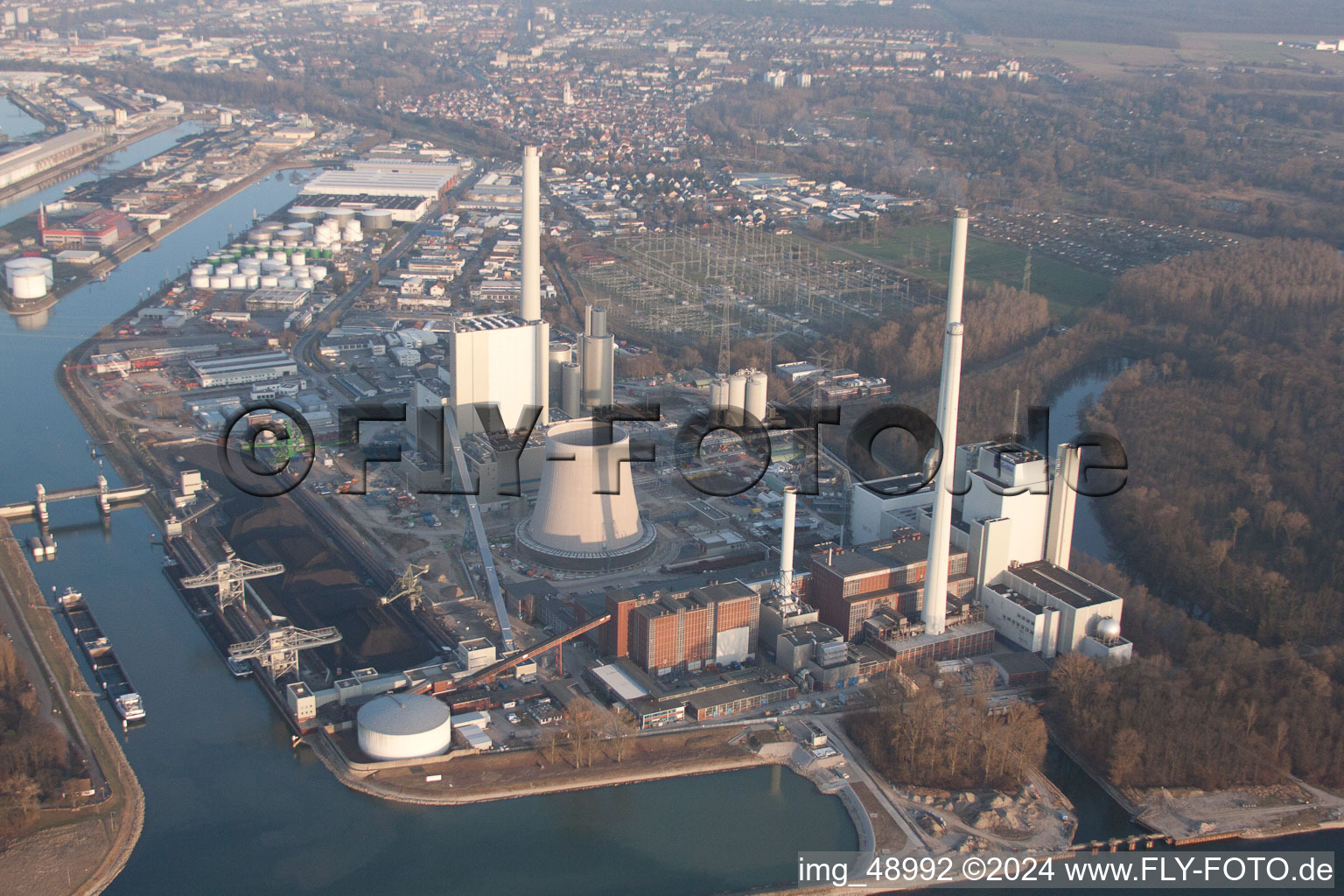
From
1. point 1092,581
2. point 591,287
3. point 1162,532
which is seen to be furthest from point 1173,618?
point 591,287

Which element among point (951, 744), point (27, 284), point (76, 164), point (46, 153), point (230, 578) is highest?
point (46, 153)

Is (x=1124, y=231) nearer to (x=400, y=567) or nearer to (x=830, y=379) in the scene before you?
(x=830, y=379)

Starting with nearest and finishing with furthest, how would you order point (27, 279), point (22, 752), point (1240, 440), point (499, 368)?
point (22, 752) → point (499, 368) → point (1240, 440) → point (27, 279)

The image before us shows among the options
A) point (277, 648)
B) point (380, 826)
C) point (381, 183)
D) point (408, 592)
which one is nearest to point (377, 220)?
point (381, 183)

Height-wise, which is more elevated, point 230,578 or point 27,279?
point 27,279

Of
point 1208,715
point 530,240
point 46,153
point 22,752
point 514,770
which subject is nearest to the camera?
point 22,752

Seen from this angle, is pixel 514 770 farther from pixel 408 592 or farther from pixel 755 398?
pixel 755 398

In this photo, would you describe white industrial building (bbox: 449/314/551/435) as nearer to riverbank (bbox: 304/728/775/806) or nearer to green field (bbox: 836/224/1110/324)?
riverbank (bbox: 304/728/775/806)
